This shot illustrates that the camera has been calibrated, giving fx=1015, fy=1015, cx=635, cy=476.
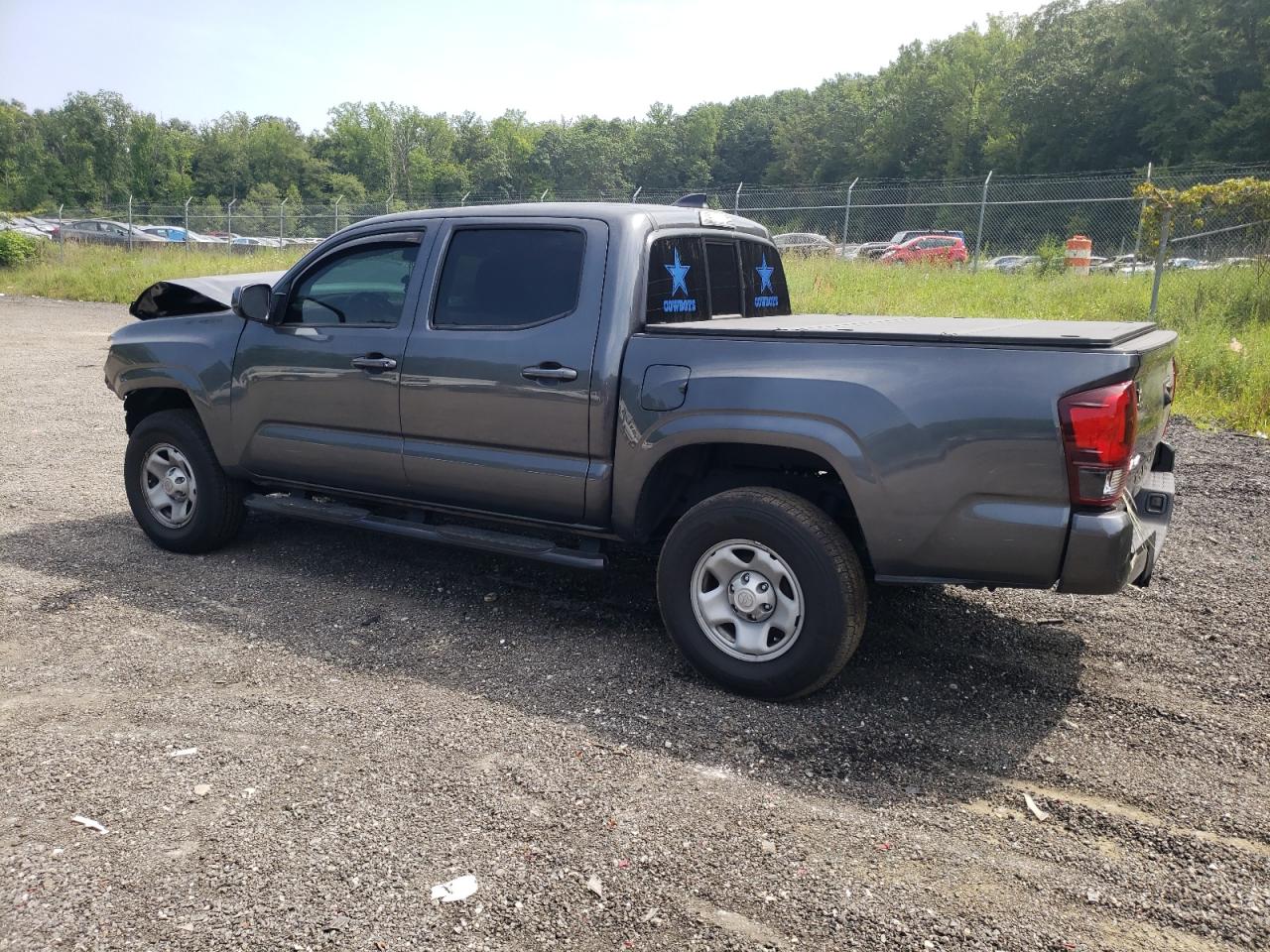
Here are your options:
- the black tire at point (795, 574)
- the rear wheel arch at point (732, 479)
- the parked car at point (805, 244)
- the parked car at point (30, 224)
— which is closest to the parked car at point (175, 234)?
the parked car at point (30, 224)

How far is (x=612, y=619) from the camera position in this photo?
4.80m

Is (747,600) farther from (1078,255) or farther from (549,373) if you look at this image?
(1078,255)

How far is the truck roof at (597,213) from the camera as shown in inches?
176

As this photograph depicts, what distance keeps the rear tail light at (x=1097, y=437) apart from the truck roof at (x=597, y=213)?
201 cm

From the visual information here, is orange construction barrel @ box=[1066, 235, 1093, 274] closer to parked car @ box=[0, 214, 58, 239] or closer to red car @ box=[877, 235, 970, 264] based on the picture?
red car @ box=[877, 235, 970, 264]

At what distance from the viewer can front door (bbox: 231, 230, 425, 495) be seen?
15.9 feet

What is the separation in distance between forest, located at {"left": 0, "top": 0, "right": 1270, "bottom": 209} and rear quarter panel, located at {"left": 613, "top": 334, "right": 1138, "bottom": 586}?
882 inches

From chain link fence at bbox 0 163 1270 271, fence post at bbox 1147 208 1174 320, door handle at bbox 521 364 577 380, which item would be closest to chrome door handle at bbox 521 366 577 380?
door handle at bbox 521 364 577 380

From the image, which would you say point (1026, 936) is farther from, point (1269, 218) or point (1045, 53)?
point (1045, 53)

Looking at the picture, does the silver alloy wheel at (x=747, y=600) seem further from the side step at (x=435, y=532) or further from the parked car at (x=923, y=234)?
the parked car at (x=923, y=234)

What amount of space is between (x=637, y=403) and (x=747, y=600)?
90 cm

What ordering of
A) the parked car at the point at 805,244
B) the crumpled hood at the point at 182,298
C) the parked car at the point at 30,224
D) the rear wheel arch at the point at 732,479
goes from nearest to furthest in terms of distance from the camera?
1. the rear wheel arch at the point at 732,479
2. the crumpled hood at the point at 182,298
3. the parked car at the point at 805,244
4. the parked car at the point at 30,224

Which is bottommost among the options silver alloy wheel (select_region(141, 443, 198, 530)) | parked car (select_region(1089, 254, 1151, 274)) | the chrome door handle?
silver alloy wheel (select_region(141, 443, 198, 530))

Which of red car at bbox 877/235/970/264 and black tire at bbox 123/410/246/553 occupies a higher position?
red car at bbox 877/235/970/264
